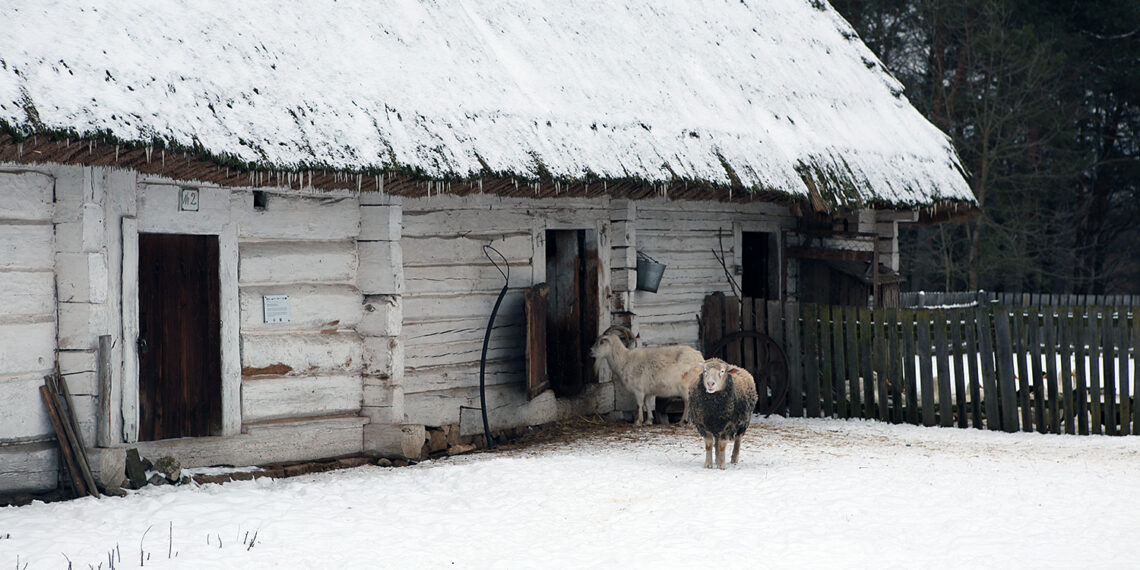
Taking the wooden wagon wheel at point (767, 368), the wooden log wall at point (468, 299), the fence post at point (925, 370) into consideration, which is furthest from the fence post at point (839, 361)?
the wooden log wall at point (468, 299)

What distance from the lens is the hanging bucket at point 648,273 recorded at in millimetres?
Answer: 11180

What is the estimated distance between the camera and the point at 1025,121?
26.5 m

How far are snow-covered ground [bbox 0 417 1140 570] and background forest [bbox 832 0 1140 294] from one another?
61.5 feet

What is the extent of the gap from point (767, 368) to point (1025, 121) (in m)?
17.5

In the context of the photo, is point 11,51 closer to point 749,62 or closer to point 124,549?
point 124,549

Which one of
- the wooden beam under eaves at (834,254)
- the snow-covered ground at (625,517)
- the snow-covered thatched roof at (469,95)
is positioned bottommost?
the snow-covered ground at (625,517)

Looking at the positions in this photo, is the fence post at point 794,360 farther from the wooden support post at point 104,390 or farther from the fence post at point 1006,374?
the wooden support post at point 104,390

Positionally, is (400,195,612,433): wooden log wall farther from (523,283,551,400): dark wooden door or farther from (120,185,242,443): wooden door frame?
(120,185,242,443): wooden door frame

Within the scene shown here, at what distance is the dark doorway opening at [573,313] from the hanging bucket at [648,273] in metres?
0.64

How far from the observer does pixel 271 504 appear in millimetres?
6957

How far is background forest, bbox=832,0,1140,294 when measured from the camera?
1024 inches

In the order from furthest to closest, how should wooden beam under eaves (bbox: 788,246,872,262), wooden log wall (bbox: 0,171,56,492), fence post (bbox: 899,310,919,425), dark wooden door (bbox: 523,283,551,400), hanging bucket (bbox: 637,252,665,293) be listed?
wooden beam under eaves (bbox: 788,246,872,262) < hanging bucket (bbox: 637,252,665,293) < fence post (bbox: 899,310,919,425) < dark wooden door (bbox: 523,283,551,400) < wooden log wall (bbox: 0,171,56,492)

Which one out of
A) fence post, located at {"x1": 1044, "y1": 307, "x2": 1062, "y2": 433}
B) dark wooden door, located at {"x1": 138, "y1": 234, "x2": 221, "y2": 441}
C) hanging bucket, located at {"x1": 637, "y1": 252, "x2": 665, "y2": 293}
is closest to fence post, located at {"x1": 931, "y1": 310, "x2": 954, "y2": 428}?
fence post, located at {"x1": 1044, "y1": 307, "x2": 1062, "y2": 433}

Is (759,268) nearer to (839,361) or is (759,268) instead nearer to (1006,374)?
(839,361)
